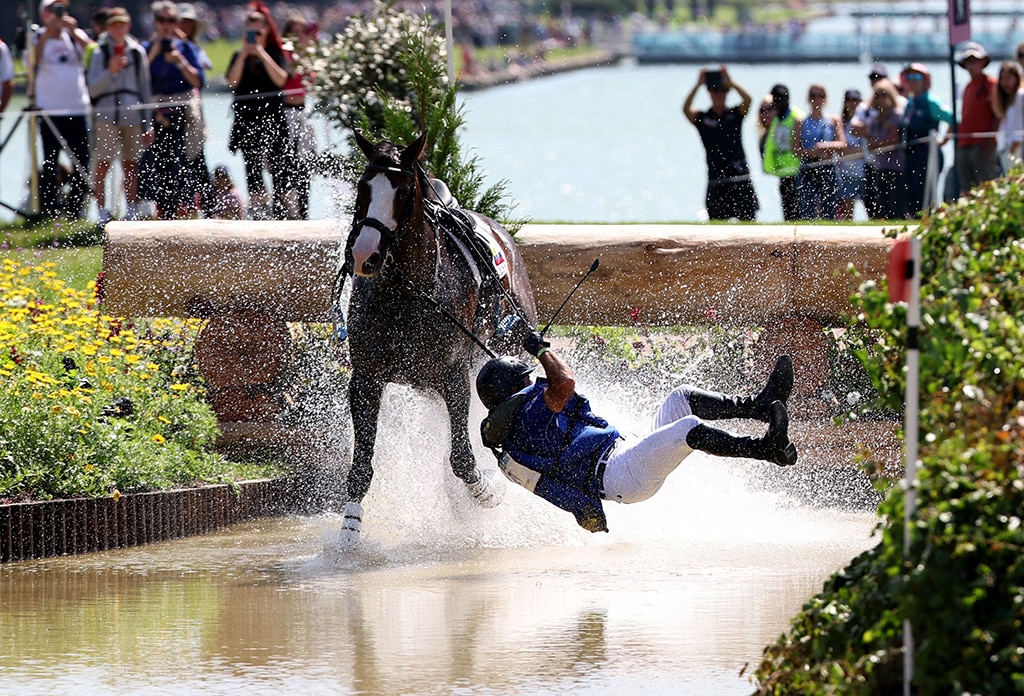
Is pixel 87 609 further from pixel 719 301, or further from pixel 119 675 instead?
pixel 719 301

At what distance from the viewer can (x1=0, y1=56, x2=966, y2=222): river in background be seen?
20906mm

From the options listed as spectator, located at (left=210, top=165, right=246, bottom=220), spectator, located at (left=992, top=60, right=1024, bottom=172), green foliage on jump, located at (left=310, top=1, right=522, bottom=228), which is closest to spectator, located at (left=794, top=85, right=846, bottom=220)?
spectator, located at (left=992, top=60, right=1024, bottom=172)

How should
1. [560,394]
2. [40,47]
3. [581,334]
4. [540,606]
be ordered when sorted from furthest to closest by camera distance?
[40,47] → [581,334] → [560,394] → [540,606]

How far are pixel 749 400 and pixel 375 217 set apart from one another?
174 cm

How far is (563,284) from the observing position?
401 inches

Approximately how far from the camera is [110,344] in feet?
33.3

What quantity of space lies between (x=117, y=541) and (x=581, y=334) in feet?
11.7

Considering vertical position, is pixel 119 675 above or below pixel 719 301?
below

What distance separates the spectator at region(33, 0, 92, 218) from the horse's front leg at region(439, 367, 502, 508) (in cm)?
782

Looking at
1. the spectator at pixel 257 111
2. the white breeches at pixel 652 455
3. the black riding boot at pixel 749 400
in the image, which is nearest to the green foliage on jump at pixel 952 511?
the black riding boot at pixel 749 400

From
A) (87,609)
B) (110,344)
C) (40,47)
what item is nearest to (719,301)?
(110,344)

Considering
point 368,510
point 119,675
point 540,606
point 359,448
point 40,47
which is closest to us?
point 119,675

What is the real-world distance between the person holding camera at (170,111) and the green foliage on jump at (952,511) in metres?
9.42

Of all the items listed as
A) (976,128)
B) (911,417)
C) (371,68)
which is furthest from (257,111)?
(911,417)
